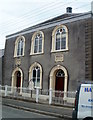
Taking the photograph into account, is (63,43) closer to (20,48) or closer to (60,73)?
(60,73)

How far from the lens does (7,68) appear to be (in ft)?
88.4

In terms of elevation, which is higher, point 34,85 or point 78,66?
point 78,66

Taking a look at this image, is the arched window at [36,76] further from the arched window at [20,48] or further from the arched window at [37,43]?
the arched window at [20,48]

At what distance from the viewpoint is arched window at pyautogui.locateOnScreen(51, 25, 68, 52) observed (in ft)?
66.6

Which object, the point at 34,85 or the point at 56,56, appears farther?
the point at 34,85

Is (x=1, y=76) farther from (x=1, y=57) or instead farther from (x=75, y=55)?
(x=75, y=55)

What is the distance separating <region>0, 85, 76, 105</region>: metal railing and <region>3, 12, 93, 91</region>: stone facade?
34.1 inches

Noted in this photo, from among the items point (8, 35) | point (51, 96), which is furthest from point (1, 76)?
point (51, 96)

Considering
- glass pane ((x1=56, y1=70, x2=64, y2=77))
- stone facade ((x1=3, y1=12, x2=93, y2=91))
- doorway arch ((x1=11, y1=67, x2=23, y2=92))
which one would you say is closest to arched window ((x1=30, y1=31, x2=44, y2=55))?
stone facade ((x1=3, y1=12, x2=93, y2=91))

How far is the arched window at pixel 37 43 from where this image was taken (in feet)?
74.0

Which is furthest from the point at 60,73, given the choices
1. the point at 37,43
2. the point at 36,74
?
the point at 37,43

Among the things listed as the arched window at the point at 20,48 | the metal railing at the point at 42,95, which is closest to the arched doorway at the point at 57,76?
the metal railing at the point at 42,95

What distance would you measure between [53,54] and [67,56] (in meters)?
1.82

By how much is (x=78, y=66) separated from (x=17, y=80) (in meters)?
9.54
